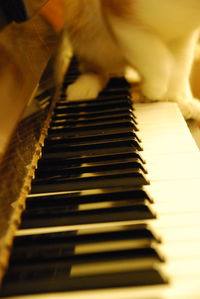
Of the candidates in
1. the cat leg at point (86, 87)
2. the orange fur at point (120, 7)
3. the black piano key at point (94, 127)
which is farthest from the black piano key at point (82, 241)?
the orange fur at point (120, 7)

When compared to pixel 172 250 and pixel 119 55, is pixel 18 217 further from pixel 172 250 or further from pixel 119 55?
pixel 119 55

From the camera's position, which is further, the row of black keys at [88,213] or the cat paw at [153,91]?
the cat paw at [153,91]

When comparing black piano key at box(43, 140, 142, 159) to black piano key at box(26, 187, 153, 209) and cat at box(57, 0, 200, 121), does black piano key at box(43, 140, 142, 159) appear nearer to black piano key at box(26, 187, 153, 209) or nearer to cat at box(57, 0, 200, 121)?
black piano key at box(26, 187, 153, 209)

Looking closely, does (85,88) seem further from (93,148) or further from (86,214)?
(86,214)

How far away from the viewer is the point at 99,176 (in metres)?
0.77

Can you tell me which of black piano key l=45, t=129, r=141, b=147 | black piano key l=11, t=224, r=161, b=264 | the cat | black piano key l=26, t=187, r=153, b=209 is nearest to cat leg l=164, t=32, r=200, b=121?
the cat

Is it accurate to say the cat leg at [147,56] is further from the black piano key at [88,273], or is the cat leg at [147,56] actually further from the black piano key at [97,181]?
the black piano key at [88,273]

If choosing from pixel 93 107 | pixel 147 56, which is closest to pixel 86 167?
pixel 93 107

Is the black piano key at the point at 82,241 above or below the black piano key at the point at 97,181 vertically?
below

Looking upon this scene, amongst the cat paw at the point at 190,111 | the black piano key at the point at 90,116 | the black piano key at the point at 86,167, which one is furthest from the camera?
the cat paw at the point at 190,111

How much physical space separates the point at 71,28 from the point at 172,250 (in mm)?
1217

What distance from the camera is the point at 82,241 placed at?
607 mm

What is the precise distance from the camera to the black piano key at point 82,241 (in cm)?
59

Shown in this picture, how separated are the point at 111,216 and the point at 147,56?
0.76 m
